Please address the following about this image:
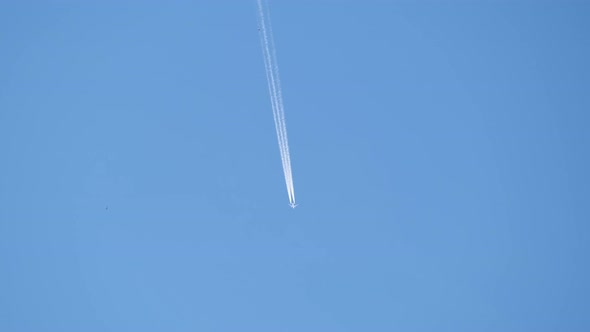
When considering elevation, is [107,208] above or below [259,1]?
below

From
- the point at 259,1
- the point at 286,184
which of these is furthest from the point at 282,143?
the point at 259,1

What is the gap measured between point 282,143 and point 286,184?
0.83m

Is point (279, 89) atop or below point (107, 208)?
atop

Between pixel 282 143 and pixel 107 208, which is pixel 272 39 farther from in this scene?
pixel 107 208

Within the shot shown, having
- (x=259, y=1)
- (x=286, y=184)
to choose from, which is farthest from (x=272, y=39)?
(x=286, y=184)

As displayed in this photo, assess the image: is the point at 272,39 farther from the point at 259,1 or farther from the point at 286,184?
the point at 286,184

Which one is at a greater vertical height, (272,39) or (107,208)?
(272,39)

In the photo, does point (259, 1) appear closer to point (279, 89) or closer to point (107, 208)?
point (279, 89)

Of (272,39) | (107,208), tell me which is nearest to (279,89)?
(272,39)

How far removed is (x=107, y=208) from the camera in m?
32.3

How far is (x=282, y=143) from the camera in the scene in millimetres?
32531

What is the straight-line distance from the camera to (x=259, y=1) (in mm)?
32531

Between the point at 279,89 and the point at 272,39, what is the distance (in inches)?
40.0

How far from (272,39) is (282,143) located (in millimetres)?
2104
